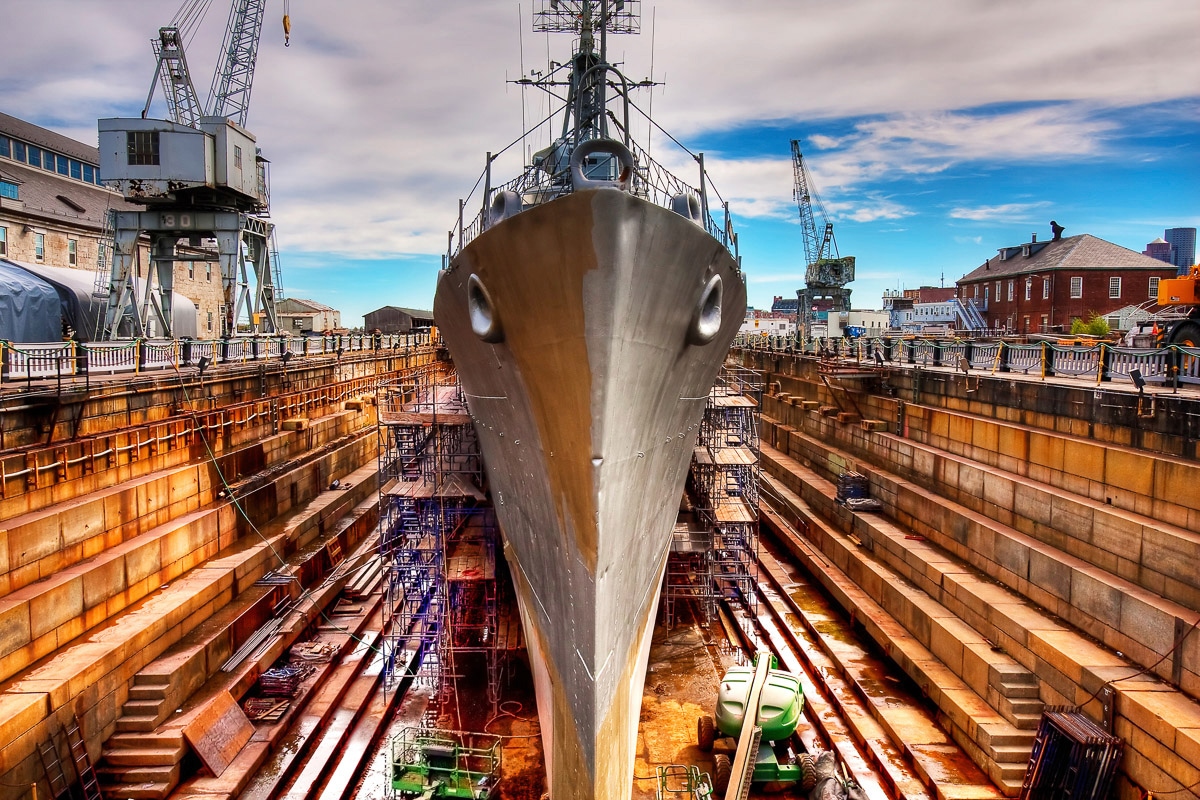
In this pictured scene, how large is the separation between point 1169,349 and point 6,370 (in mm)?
19668

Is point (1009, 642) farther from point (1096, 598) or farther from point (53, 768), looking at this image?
point (53, 768)

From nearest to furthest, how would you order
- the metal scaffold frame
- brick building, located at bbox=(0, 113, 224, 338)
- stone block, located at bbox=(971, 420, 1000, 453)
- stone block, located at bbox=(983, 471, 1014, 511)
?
the metal scaffold frame → stone block, located at bbox=(983, 471, 1014, 511) → stone block, located at bbox=(971, 420, 1000, 453) → brick building, located at bbox=(0, 113, 224, 338)

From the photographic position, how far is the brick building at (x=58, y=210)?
2794cm

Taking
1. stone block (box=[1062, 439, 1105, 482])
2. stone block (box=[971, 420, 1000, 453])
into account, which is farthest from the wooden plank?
stone block (box=[971, 420, 1000, 453])

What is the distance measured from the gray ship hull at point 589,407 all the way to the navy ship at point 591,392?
0.02 m

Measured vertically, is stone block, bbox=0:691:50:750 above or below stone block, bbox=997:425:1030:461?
A: below

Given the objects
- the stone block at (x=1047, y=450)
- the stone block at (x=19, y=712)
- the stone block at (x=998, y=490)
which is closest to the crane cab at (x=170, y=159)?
the stone block at (x=19, y=712)

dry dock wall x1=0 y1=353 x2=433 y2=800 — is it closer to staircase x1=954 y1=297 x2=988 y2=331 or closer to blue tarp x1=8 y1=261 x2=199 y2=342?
blue tarp x1=8 y1=261 x2=199 y2=342

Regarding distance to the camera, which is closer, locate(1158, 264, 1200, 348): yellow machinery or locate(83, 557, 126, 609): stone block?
locate(83, 557, 126, 609): stone block

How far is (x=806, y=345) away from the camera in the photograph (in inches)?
1385

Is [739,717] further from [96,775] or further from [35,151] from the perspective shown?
[35,151]

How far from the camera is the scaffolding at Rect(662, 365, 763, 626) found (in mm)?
13180

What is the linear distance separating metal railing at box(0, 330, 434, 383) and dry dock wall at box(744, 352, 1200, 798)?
1458 centimetres

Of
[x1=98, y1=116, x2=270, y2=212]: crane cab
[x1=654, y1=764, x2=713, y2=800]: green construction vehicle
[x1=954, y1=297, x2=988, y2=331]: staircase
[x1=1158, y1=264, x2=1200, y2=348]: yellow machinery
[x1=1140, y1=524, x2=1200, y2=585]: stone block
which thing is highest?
[x1=98, y1=116, x2=270, y2=212]: crane cab
